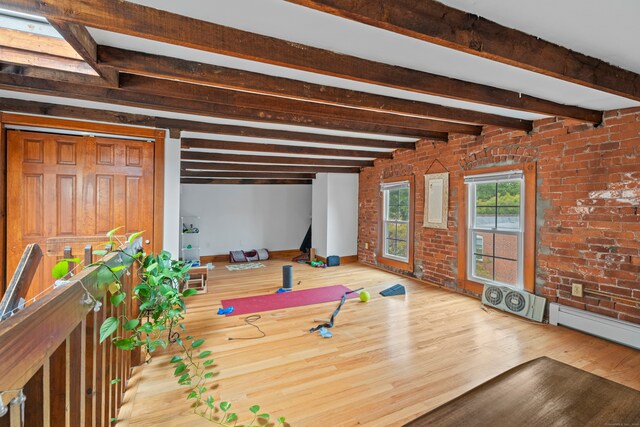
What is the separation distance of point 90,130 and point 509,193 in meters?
5.21

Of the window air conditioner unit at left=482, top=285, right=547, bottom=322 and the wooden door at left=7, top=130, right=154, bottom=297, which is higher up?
the wooden door at left=7, top=130, right=154, bottom=297

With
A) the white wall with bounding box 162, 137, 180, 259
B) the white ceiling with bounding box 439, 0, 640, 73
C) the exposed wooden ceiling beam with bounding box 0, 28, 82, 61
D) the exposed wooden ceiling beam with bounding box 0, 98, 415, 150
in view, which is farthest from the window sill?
the exposed wooden ceiling beam with bounding box 0, 28, 82, 61

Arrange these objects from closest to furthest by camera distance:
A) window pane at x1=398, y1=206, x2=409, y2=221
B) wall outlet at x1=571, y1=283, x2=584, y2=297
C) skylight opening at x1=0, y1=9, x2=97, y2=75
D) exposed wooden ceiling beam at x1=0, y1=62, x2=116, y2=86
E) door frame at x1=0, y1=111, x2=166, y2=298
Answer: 1. skylight opening at x1=0, y1=9, x2=97, y2=75
2. exposed wooden ceiling beam at x1=0, y1=62, x2=116, y2=86
3. door frame at x1=0, y1=111, x2=166, y2=298
4. wall outlet at x1=571, y1=283, x2=584, y2=297
5. window pane at x1=398, y1=206, x2=409, y2=221

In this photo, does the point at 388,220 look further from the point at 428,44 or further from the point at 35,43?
the point at 35,43

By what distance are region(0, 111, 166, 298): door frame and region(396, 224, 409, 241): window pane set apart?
4317 millimetres

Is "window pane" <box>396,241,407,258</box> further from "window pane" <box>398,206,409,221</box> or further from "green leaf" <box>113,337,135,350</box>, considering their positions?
"green leaf" <box>113,337,135,350</box>

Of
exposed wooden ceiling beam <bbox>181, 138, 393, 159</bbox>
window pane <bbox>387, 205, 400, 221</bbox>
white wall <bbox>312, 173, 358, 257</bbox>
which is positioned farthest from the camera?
white wall <bbox>312, 173, 358, 257</bbox>

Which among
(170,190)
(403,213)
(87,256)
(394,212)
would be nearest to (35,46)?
(87,256)

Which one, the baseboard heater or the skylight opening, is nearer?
the skylight opening

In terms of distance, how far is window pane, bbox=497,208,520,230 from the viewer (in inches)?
154

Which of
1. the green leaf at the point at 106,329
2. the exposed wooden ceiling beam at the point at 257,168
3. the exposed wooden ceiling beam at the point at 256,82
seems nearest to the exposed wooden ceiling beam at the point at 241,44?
the exposed wooden ceiling beam at the point at 256,82

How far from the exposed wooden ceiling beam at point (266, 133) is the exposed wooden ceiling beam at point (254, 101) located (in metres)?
0.85

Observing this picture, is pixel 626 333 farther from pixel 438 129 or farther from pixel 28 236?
pixel 28 236

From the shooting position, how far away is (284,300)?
14.4 ft
